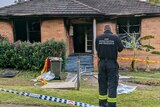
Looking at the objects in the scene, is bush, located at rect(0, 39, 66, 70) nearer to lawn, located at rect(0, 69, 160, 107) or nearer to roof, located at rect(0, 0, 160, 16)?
roof, located at rect(0, 0, 160, 16)

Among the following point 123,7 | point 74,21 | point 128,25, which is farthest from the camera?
point 123,7

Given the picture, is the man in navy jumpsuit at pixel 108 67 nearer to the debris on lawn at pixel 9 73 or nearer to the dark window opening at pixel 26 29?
the debris on lawn at pixel 9 73

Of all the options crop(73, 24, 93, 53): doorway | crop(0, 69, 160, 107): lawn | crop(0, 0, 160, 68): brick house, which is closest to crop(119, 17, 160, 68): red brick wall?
crop(0, 0, 160, 68): brick house

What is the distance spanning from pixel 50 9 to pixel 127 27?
4956 mm

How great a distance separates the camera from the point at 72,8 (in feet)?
62.6

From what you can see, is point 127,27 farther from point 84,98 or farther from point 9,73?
point 84,98

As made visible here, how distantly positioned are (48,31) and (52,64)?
4535 millimetres

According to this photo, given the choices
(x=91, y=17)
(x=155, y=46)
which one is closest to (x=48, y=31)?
(x=91, y=17)

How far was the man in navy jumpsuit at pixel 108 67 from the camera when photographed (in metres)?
7.89

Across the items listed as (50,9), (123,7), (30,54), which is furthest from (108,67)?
(123,7)

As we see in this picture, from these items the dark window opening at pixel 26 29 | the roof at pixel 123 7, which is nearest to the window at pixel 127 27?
the roof at pixel 123 7

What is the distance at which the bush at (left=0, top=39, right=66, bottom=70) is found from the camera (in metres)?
16.6

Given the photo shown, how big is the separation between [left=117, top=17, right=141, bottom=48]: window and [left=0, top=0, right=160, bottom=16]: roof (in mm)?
559

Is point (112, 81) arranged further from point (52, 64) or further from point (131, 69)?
point (131, 69)
